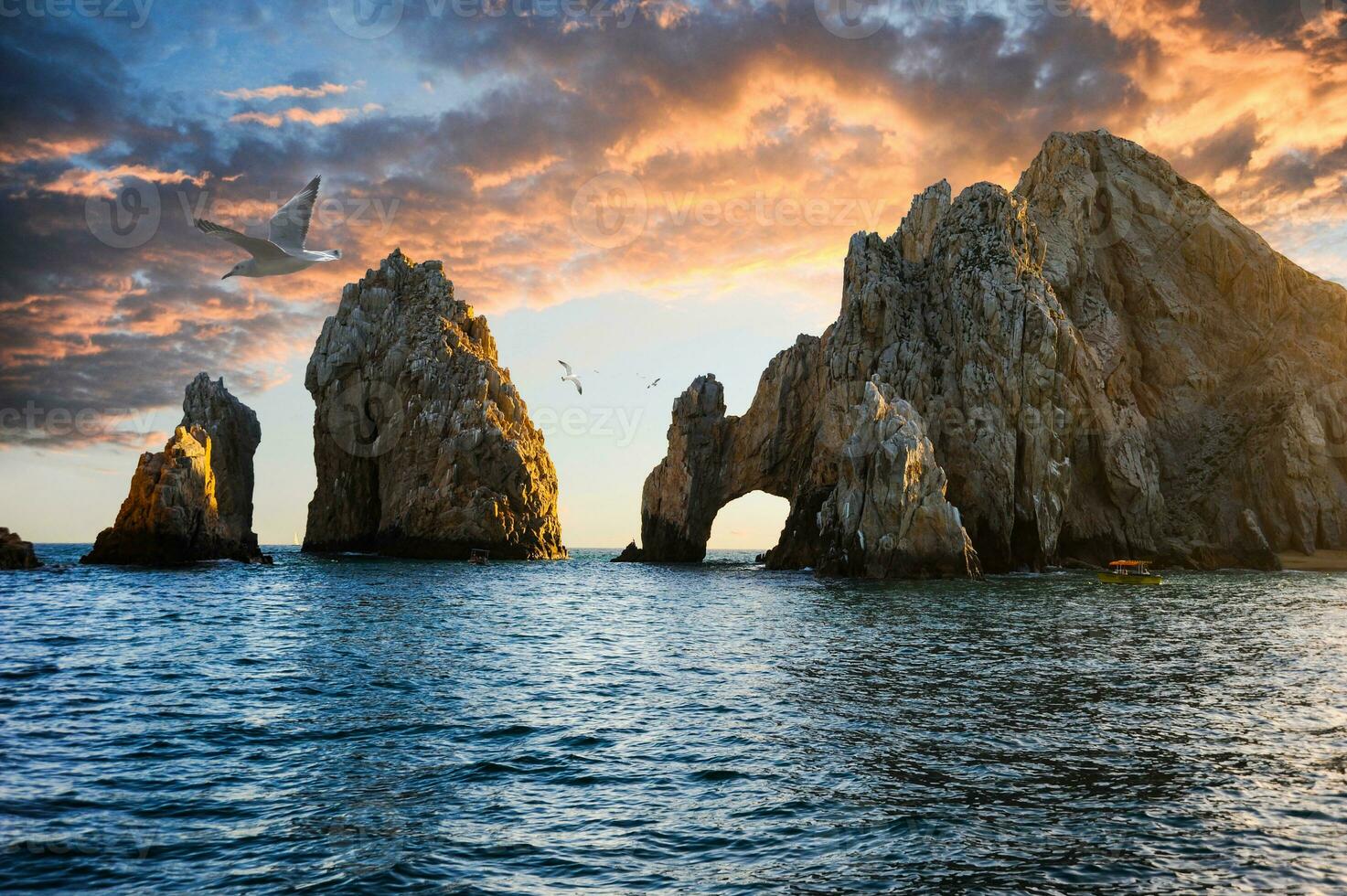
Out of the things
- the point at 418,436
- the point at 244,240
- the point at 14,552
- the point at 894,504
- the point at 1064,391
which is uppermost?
the point at 1064,391

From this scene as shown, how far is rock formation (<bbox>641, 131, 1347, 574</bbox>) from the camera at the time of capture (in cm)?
6875

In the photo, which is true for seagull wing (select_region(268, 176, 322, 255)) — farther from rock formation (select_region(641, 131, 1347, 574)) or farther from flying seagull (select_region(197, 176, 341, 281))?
rock formation (select_region(641, 131, 1347, 574))

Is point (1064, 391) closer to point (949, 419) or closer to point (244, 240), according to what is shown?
point (949, 419)

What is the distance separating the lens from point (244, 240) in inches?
698

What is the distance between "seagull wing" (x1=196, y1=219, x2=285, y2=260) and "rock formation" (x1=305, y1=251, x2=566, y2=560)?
74.8m

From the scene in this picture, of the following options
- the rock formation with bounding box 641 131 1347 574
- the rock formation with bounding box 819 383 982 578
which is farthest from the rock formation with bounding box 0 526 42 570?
the rock formation with bounding box 819 383 982 578

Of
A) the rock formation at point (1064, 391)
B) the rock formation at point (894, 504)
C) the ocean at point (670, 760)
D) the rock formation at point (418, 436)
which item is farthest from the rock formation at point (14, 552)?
the rock formation at point (894, 504)

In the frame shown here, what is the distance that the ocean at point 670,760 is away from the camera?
9258 mm

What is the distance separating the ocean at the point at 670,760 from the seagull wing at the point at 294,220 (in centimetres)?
1008

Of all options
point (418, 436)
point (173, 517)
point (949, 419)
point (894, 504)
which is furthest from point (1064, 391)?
point (173, 517)

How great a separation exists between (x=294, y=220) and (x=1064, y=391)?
68.3 meters

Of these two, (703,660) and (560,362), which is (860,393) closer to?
(560,362)

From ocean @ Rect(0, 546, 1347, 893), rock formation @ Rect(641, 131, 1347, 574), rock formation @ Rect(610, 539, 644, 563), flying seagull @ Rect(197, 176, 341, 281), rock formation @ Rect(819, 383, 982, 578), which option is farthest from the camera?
rock formation @ Rect(610, 539, 644, 563)

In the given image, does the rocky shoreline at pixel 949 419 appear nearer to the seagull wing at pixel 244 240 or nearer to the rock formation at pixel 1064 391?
the rock formation at pixel 1064 391
